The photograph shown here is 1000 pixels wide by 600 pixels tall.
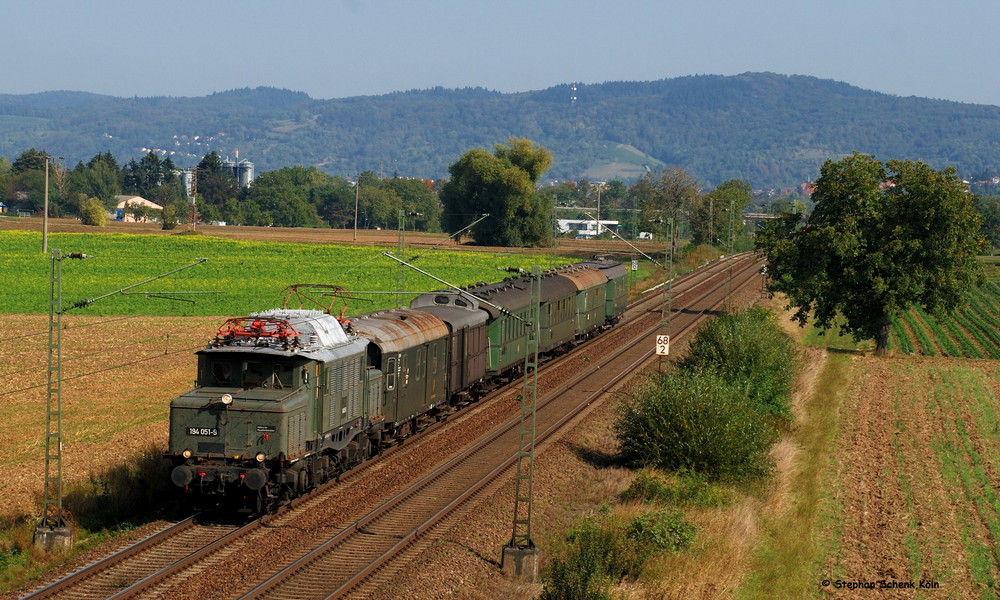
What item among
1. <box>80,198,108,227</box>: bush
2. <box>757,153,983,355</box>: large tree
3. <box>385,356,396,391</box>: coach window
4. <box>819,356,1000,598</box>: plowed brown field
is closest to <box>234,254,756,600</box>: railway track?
<box>385,356,396,391</box>: coach window

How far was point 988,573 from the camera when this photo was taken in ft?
72.9

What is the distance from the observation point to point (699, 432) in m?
27.0

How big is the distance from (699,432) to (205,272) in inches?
2495

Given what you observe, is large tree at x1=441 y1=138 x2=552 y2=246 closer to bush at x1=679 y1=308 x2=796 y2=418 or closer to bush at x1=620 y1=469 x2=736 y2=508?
bush at x1=679 y1=308 x2=796 y2=418

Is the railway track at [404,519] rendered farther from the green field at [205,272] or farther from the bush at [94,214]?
the bush at [94,214]

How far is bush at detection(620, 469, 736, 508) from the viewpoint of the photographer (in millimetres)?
24578

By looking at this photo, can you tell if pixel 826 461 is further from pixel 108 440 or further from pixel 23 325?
pixel 23 325

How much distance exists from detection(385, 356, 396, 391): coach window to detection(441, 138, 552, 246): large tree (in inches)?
3823

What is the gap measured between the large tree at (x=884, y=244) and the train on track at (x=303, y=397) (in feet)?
90.5

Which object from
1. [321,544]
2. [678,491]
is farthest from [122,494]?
[678,491]

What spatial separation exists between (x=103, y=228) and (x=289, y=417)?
122593 mm

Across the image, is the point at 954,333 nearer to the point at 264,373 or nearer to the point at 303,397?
the point at 303,397

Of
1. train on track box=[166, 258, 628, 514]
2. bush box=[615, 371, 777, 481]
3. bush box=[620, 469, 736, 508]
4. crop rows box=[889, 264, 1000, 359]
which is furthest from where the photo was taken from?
crop rows box=[889, 264, 1000, 359]

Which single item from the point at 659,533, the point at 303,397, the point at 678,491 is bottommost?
the point at 678,491
